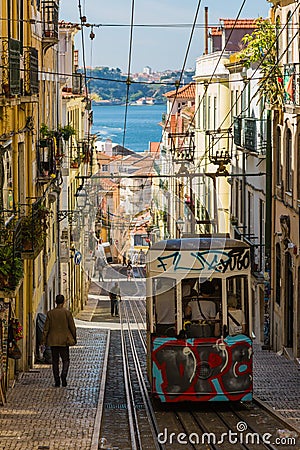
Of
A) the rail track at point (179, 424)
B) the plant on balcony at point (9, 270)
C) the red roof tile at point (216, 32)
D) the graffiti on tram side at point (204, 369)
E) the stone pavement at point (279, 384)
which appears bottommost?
the stone pavement at point (279, 384)

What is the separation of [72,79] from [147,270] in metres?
33.4

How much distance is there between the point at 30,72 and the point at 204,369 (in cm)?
847

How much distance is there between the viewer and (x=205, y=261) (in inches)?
593

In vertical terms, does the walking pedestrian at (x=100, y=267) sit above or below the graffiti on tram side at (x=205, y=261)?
below

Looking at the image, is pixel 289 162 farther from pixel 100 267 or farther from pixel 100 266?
pixel 100 267

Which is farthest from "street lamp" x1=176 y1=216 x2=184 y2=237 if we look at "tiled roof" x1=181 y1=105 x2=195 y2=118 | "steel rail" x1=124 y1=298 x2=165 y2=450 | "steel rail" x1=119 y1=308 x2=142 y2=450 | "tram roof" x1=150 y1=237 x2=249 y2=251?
"tram roof" x1=150 y1=237 x2=249 y2=251

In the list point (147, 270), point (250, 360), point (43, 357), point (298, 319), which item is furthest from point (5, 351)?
point (298, 319)

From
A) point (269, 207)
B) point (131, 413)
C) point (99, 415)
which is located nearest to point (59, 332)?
point (131, 413)

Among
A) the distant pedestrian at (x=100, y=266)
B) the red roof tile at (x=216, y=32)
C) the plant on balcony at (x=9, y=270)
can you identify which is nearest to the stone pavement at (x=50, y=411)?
the plant on balcony at (x=9, y=270)

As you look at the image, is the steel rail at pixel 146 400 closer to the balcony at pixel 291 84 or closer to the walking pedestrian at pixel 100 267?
the balcony at pixel 291 84

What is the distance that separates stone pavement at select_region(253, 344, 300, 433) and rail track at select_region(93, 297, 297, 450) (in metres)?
0.36

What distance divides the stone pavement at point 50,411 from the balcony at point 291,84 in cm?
762

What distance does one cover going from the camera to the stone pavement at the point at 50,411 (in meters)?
12.4

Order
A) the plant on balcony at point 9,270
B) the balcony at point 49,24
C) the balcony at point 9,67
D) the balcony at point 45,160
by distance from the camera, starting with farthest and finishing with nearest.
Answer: the balcony at point 49,24, the balcony at point 45,160, the balcony at point 9,67, the plant on balcony at point 9,270
